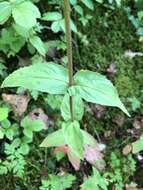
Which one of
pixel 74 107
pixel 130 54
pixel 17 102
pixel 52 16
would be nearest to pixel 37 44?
pixel 52 16

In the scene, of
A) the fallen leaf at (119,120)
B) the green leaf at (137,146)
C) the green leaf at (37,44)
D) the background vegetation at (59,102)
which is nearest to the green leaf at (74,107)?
the background vegetation at (59,102)

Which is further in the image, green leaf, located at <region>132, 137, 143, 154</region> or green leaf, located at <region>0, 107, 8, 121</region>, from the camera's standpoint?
green leaf, located at <region>132, 137, 143, 154</region>

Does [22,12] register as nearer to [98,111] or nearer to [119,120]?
[98,111]

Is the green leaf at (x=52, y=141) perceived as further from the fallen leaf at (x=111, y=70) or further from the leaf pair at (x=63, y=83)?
the fallen leaf at (x=111, y=70)

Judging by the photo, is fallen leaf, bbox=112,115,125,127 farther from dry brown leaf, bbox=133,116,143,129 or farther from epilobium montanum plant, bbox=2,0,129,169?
epilobium montanum plant, bbox=2,0,129,169

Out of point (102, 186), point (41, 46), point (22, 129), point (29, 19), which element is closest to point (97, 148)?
point (102, 186)

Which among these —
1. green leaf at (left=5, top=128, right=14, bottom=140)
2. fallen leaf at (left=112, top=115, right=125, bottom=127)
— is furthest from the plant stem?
fallen leaf at (left=112, top=115, right=125, bottom=127)
